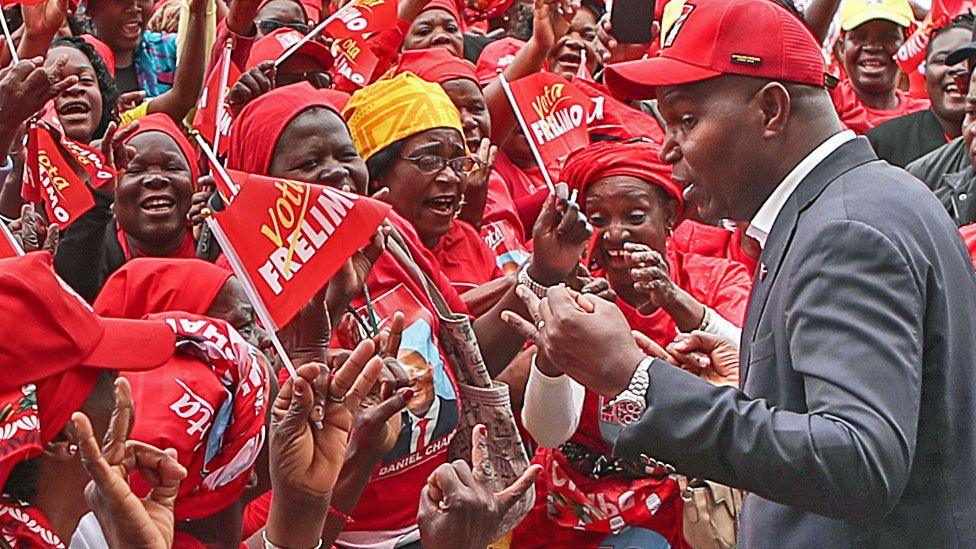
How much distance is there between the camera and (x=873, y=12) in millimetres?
8961

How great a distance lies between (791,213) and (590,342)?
0.47m

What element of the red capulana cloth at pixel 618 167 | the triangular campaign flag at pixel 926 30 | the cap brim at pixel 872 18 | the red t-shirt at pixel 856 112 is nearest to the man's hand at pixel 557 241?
the red capulana cloth at pixel 618 167

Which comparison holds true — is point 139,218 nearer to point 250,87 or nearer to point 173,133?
point 173,133

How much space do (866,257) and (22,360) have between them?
5.12 feet

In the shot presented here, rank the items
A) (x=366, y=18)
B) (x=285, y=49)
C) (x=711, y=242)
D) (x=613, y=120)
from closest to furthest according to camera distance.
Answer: (x=285, y=49) < (x=366, y=18) < (x=711, y=242) < (x=613, y=120)

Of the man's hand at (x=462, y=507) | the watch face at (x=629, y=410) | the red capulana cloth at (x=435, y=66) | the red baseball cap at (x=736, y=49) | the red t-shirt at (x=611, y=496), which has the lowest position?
the red t-shirt at (x=611, y=496)

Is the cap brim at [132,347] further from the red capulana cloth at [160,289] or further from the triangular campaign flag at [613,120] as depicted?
the triangular campaign flag at [613,120]

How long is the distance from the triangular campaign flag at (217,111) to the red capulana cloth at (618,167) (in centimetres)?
124

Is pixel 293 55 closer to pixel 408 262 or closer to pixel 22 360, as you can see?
pixel 408 262

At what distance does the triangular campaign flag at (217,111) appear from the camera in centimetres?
526

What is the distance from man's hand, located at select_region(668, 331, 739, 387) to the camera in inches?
128

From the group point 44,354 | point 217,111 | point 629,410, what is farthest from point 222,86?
point 629,410

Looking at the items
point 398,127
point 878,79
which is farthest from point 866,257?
point 878,79

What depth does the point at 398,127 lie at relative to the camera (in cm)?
526
